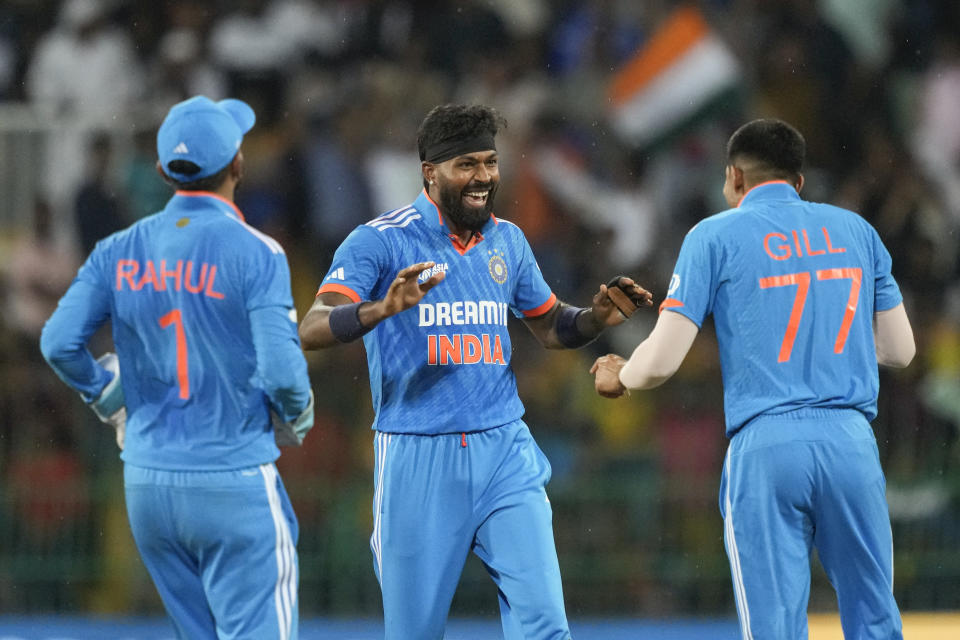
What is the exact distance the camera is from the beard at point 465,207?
603 cm

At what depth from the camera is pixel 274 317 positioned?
536 centimetres

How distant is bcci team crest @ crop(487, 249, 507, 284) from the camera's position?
6117mm

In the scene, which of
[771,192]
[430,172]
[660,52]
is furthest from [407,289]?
[660,52]

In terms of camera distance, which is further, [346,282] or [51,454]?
[51,454]

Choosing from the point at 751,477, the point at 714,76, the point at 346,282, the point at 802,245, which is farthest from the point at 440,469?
the point at 714,76

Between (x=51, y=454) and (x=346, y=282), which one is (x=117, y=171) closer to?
(x=51, y=454)

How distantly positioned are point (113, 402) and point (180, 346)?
589 mm

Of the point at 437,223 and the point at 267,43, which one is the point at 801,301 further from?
the point at 267,43

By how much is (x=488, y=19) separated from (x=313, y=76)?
62.8 inches

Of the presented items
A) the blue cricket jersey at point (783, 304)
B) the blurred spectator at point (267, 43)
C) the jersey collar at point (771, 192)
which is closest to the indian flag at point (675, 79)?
the blurred spectator at point (267, 43)

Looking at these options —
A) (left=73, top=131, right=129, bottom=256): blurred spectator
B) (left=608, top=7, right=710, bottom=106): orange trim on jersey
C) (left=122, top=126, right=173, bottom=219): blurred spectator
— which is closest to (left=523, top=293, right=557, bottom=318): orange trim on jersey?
(left=122, top=126, right=173, bottom=219): blurred spectator

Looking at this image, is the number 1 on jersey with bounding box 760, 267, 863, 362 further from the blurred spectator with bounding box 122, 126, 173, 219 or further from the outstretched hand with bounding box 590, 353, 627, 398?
the blurred spectator with bounding box 122, 126, 173, 219

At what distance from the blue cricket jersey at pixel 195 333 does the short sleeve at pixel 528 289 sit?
126 cm

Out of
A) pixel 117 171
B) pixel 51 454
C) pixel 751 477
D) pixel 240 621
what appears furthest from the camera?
pixel 117 171
